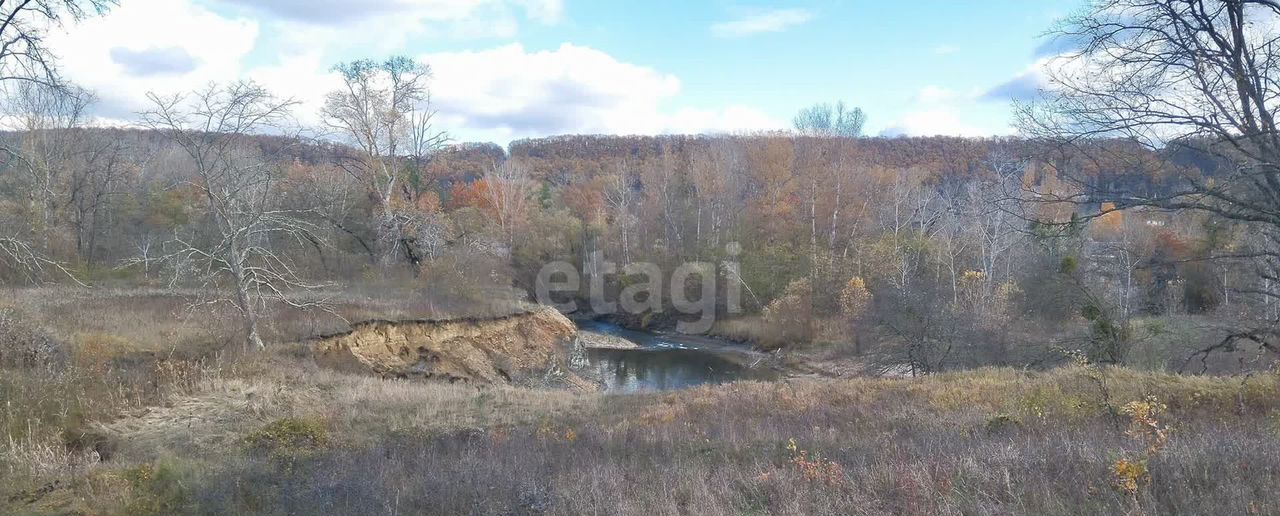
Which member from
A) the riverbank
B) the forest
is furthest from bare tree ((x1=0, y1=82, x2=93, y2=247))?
the riverbank

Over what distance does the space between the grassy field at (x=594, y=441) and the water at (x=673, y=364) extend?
1362 centimetres

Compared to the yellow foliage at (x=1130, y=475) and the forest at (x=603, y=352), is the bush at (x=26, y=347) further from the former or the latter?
the yellow foliage at (x=1130, y=475)

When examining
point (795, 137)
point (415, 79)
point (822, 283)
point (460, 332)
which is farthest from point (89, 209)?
point (795, 137)

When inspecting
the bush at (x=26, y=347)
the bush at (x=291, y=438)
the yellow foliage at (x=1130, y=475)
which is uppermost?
the yellow foliage at (x=1130, y=475)

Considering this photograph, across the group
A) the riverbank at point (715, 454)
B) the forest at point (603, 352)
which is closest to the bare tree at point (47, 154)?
the forest at point (603, 352)

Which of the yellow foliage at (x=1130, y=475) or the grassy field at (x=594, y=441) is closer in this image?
the yellow foliage at (x=1130, y=475)

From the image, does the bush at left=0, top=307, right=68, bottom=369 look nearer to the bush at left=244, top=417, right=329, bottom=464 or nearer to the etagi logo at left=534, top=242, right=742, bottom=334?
the bush at left=244, top=417, right=329, bottom=464

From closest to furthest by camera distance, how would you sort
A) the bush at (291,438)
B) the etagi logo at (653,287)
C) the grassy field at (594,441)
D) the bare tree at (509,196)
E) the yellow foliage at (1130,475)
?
the yellow foliage at (1130,475), the grassy field at (594,441), the bush at (291,438), the etagi logo at (653,287), the bare tree at (509,196)

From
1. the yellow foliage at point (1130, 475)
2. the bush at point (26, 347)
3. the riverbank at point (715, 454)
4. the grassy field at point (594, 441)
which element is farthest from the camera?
the bush at point (26, 347)

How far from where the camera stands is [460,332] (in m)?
23.7

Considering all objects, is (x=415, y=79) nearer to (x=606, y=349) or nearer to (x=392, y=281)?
(x=392, y=281)

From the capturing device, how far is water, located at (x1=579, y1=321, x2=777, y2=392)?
28.6 m

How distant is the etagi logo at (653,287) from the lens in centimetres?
4253

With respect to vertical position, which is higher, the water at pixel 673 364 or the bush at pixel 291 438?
the bush at pixel 291 438
